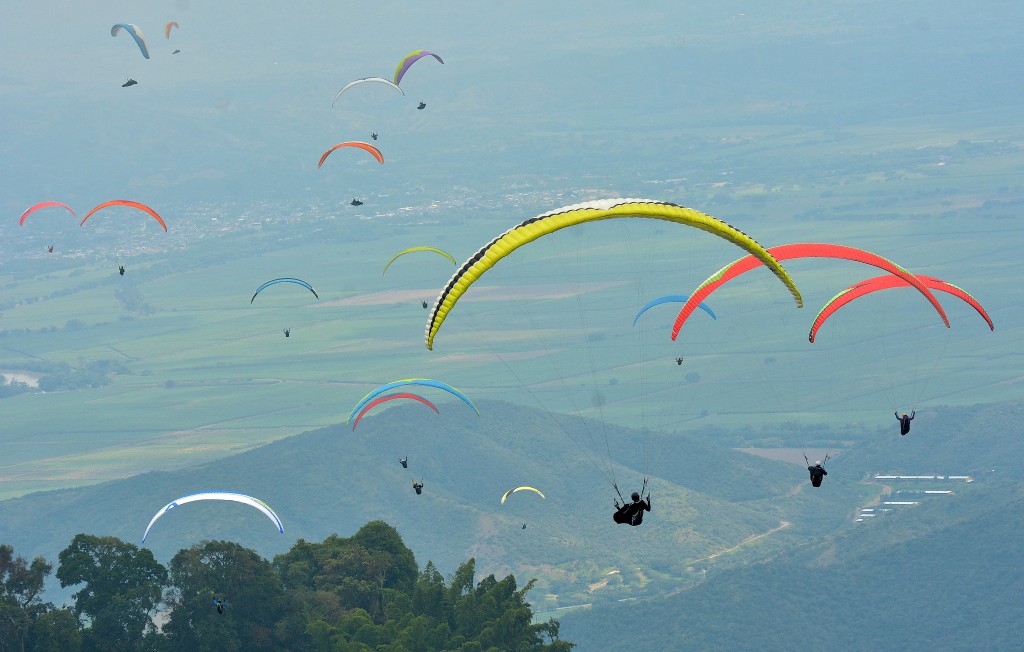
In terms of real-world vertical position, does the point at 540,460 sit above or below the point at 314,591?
above

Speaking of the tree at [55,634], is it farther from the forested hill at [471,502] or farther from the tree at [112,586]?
the forested hill at [471,502]

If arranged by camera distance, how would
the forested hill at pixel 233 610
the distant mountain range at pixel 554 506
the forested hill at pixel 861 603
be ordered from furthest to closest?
the distant mountain range at pixel 554 506 < the forested hill at pixel 861 603 < the forested hill at pixel 233 610

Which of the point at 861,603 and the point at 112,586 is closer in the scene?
the point at 112,586

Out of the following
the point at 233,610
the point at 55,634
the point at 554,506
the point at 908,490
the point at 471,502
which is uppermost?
the point at 471,502

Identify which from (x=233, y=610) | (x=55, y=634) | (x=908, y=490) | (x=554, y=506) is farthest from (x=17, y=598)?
(x=908, y=490)

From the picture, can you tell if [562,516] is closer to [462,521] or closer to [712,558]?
[462,521]

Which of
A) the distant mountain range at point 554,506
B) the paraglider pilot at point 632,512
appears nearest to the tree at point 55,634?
the paraglider pilot at point 632,512

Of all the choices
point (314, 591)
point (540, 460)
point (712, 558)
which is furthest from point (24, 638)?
point (540, 460)

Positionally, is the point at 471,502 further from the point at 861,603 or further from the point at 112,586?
the point at 112,586
